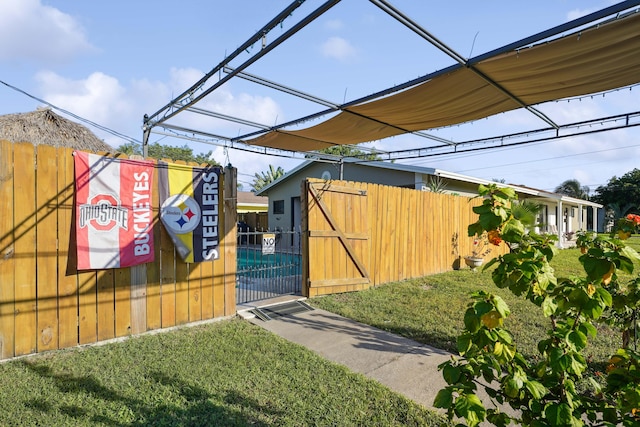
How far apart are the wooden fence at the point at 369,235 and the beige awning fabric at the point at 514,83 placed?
141 cm

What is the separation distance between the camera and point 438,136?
6.94 m

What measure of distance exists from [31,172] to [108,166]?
692 millimetres

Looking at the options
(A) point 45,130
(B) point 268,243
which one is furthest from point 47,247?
(A) point 45,130

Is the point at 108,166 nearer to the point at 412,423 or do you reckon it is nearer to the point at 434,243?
the point at 412,423

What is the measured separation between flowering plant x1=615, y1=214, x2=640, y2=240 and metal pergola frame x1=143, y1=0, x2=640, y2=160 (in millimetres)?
1625

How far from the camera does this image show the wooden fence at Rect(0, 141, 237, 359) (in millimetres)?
3318

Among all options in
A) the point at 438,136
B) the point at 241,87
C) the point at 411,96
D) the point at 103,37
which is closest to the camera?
the point at 411,96

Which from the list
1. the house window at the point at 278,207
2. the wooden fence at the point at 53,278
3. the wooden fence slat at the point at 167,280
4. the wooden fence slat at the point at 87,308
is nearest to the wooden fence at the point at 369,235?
the wooden fence slat at the point at 167,280

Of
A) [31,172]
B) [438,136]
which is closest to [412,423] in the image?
[31,172]

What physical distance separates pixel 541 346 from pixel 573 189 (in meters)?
53.3

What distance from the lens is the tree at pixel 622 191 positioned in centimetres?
3609

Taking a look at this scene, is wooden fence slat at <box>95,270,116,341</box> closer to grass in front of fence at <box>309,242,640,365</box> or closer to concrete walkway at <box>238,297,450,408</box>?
concrete walkway at <box>238,297,450,408</box>

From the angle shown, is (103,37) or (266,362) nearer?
(266,362)

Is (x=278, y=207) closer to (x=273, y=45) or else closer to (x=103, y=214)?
(x=103, y=214)
